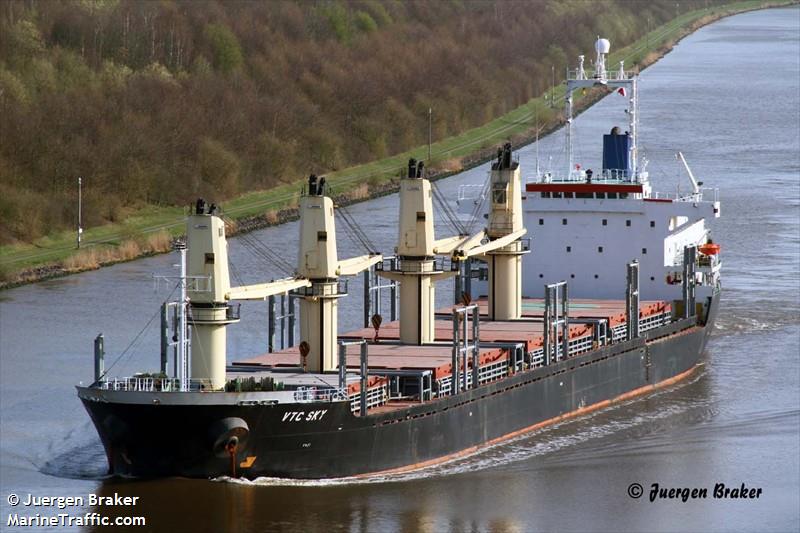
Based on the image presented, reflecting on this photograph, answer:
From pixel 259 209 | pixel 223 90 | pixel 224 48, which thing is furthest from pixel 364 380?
pixel 224 48

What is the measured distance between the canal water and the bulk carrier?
0.53 metres

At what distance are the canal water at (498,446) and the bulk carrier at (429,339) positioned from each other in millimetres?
534

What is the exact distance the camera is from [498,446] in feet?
121

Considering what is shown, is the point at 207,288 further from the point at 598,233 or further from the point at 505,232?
the point at 598,233

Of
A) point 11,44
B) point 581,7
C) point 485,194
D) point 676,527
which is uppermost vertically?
point 581,7

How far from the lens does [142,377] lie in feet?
107

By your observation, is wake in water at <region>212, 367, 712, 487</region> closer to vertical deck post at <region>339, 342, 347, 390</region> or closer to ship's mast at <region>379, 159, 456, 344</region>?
vertical deck post at <region>339, 342, 347, 390</region>

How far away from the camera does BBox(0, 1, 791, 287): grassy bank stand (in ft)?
183

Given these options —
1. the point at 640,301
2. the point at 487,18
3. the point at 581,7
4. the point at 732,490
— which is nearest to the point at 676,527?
the point at 732,490

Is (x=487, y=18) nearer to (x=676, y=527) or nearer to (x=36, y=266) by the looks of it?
(x=36, y=266)

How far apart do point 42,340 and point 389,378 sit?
12.5 meters

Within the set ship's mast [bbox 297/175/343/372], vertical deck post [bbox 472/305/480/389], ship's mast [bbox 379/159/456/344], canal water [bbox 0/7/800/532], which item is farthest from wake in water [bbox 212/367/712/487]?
ship's mast [bbox 379/159/456/344]

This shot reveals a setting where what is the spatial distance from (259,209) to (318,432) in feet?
113

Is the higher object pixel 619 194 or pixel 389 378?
pixel 619 194
